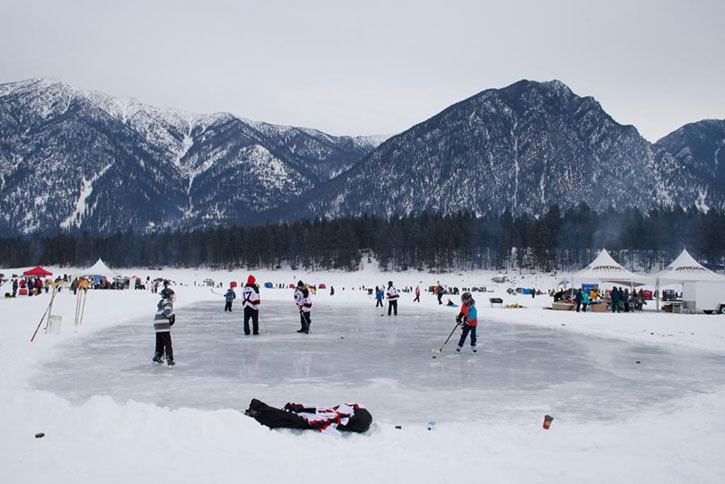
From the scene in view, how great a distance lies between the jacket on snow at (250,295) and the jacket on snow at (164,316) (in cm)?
549

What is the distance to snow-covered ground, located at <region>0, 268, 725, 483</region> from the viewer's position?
557 centimetres

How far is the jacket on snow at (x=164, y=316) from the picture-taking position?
12461 millimetres

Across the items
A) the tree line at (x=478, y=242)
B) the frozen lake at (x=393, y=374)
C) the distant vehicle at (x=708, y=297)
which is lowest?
the frozen lake at (x=393, y=374)

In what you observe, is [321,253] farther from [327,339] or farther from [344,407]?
[344,407]

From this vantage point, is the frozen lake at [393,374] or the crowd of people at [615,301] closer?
the frozen lake at [393,374]

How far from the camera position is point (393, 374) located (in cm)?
1189

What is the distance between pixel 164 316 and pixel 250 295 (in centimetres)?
583

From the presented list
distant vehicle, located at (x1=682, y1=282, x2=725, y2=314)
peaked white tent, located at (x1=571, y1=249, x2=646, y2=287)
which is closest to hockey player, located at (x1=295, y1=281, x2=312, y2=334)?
peaked white tent, located at (x1=571, y1=249, x2=646, y2=287)

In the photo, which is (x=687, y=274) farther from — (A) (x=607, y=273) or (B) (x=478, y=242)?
(B) (x=478, y=242)

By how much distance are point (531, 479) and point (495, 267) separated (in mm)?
96488

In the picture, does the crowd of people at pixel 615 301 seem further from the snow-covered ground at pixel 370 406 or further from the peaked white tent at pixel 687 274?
the snow-covered ground at pixel 370 406

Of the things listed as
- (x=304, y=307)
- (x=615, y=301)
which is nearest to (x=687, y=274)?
(x=615, y=301)

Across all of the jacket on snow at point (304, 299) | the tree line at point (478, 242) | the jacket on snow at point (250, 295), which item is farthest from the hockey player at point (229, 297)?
the tree line at point (478, 242)

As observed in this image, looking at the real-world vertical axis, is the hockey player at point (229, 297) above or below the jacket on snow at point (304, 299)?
below
